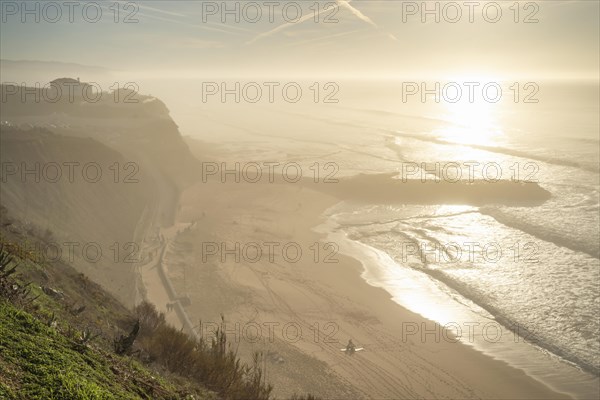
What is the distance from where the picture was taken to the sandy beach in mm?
16156

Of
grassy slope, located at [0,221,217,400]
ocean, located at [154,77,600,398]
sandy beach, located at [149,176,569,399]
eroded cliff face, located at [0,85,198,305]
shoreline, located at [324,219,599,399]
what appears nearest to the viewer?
grassy slope, located at [0,221,217,400]

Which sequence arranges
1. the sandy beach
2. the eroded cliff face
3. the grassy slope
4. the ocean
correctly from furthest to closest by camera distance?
the eroded cliff face
the ocean
the sandy beach
the grassy slope

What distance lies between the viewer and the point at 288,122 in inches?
3903

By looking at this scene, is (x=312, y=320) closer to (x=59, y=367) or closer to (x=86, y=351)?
(x=86, y=351)

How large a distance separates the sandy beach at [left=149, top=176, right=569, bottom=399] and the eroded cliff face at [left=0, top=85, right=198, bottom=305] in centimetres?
322

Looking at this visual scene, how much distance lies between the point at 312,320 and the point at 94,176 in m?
18.2

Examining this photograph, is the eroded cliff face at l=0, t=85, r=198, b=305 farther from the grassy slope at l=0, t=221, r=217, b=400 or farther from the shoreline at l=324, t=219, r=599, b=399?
the shoreline at l=324, t=219, r=599, b=399

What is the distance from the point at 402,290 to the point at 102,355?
20.6 meters

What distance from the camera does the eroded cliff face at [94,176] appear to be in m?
20.7

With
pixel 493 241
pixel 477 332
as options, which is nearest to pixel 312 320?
pixel 477 332

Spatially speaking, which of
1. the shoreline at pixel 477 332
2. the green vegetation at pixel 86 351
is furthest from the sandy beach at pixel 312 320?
the green vegetation at pixel 86 351

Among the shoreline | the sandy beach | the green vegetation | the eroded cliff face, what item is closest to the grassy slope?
the green vegetation

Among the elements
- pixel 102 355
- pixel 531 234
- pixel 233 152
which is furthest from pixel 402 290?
pixel 233 152

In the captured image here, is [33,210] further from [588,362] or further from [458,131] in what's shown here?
Result: [458,131]
